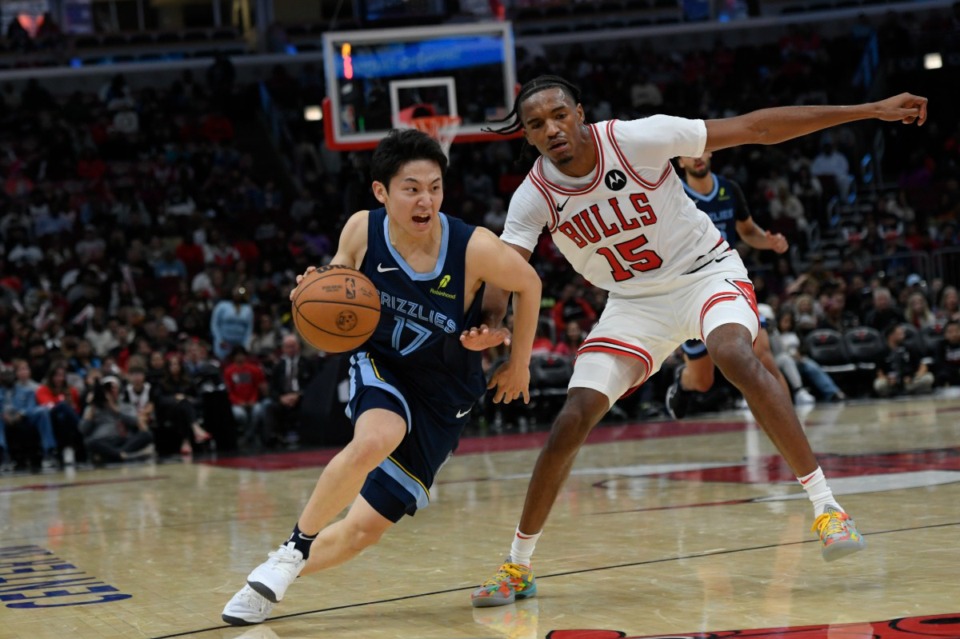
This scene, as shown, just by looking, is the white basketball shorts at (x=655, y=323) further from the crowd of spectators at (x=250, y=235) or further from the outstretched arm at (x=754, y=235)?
the crowd of spectators at (x=250, y=235)

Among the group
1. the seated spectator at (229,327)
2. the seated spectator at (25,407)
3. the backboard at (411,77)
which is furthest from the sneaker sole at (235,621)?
the seated spectator at (229,327)

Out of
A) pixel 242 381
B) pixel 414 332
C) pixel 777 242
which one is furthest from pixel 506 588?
pixel 242 381

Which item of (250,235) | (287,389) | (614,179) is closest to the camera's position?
(614,179)

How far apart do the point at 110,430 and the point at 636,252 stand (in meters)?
9.25

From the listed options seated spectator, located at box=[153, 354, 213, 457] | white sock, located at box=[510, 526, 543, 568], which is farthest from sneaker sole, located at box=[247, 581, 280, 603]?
seated spectator, located at box=[153, 354, 213, 457]

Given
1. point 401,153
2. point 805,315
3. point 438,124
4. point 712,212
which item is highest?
point 438,124

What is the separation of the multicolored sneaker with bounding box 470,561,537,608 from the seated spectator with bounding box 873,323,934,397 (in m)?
11.4

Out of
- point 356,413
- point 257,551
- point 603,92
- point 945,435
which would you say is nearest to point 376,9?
point 603,92

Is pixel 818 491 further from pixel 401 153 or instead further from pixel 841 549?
pixel 401 153

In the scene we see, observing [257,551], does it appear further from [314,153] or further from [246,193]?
[314,153]

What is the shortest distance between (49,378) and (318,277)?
991 cm

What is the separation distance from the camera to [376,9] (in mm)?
17047

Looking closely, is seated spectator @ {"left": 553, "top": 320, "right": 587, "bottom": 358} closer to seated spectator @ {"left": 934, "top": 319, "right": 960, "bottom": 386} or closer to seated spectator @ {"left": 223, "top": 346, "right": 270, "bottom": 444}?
seated spectator @ {"left": 223, "top": 346, "right": 270, "bottom": 444}

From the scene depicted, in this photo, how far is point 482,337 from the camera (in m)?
4.32
